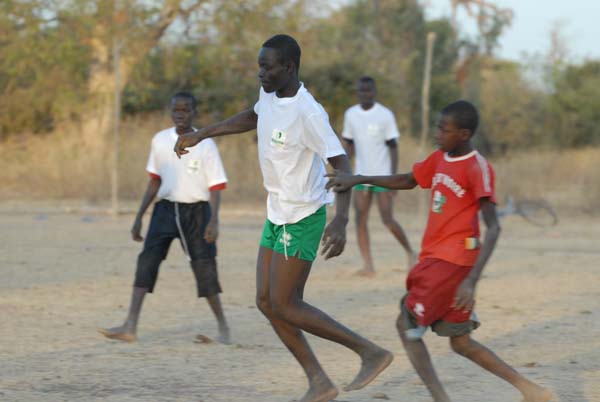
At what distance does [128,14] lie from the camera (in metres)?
21.6

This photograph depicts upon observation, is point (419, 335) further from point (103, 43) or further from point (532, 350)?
point (103, 43)

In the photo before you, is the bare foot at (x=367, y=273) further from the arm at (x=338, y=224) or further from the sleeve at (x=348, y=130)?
the arm at (x=338, y=224)

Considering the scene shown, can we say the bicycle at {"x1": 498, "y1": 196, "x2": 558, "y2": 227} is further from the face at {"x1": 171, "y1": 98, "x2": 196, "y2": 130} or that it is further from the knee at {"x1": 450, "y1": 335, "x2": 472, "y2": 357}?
the knee at {"x1": 450, "y1": 335, "x2": 472, "y2": 357}

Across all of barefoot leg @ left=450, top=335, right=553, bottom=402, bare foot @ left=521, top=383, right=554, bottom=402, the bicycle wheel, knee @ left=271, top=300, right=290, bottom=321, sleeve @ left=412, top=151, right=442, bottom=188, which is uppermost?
sleeve @ left=412, top=151, right=442, bottom=188

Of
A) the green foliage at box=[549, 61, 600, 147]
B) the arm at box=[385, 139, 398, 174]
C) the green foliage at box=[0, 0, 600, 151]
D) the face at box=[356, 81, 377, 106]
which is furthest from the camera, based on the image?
the green foliage at box=[549, 61, 600, 147]

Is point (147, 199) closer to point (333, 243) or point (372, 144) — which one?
point (333, 243)

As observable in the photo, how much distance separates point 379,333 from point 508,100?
27.7m

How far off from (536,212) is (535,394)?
1341 centimetres

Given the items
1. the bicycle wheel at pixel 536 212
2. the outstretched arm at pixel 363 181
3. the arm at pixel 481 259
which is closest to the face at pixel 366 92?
the outstretched arm at pixel 363 181

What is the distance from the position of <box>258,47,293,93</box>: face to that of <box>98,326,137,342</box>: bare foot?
2599 mm

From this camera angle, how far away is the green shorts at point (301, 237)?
488cm

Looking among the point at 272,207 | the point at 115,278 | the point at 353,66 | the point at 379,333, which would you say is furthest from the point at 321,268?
the point at 353,66

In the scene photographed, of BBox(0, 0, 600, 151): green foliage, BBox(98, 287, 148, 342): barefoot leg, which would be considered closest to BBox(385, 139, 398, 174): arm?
BBox(98, 287, 148, 342): barefoot leg

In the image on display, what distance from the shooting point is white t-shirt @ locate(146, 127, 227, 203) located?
6.85 metres
